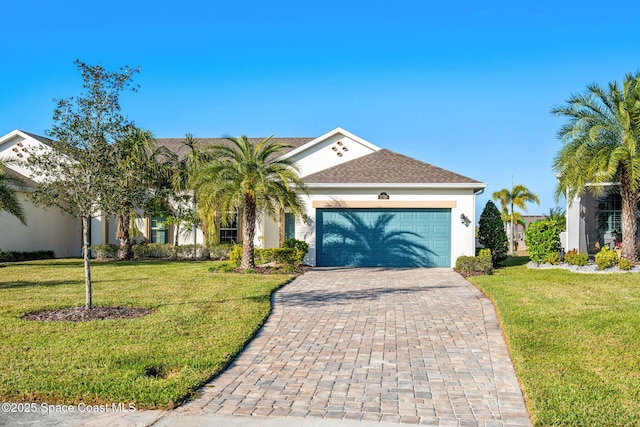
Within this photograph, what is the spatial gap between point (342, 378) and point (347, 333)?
2.42 metres

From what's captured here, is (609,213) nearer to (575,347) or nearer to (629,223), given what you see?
(629,223)

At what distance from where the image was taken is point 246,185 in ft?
53.9

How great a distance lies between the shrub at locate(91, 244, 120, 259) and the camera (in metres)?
23.8

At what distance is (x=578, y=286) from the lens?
13242 millimetres

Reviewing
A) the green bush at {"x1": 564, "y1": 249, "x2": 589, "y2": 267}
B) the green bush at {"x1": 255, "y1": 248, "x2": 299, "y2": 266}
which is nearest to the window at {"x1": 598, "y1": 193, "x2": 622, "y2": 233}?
the green bush at {"x1": 564, "y1": 249, "x2": 589, "y2": 267}

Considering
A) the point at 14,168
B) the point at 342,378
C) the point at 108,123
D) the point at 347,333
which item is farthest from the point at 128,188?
the point at 14,168

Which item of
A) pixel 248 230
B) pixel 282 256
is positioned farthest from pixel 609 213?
pixel 248 230

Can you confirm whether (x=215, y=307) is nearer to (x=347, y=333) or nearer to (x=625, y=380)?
(x=347, y=333)

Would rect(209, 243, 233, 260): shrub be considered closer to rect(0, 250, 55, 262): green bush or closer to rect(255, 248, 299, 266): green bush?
rect(255, 248, 299, 266): green bush

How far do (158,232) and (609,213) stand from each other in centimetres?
2021

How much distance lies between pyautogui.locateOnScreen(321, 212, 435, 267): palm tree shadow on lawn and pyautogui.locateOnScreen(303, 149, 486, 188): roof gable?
1.38 metres

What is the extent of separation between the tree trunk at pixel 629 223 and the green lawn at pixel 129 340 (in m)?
11.4

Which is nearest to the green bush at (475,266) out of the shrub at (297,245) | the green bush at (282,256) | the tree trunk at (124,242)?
the shrub at (297,245)

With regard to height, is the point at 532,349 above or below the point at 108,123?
below
